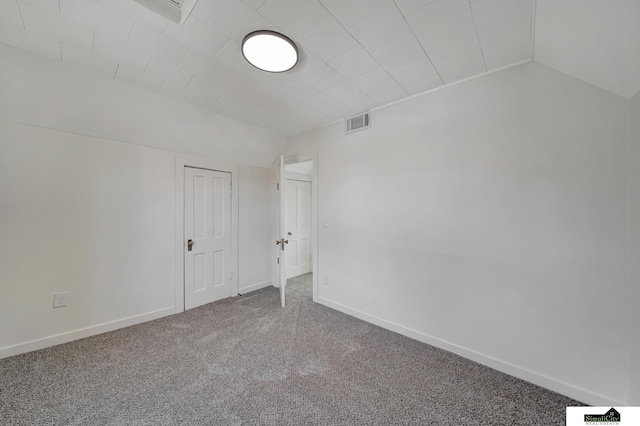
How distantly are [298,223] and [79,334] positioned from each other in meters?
3.29

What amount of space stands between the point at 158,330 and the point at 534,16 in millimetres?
4178

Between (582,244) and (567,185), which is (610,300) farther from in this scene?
(567,185)

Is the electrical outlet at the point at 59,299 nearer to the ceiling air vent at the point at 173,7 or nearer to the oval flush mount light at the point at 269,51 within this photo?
the ceiling air vent at the point at 173,7

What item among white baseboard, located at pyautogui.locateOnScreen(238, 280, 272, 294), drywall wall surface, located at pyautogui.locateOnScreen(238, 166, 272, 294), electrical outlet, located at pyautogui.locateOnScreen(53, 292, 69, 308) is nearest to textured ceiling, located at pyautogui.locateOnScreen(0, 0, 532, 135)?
drywall wall surface, located at pyautogui.locateOnScreen(238, 166, 272, 294)

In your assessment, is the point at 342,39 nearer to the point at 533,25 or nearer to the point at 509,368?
the point at 533,25

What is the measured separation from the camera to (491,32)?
5.08 ft

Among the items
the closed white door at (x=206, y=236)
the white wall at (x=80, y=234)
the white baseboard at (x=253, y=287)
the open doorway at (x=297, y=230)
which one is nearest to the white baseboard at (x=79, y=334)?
the white wall at (x=80, y=234)

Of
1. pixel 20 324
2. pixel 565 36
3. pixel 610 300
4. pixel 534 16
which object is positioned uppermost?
pixel 534 16

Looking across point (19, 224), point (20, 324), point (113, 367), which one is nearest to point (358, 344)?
point (113, 367)

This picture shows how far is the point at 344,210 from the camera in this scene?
120 inches

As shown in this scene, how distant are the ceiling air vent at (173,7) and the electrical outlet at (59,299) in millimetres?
2742

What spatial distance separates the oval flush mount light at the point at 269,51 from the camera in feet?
5.21

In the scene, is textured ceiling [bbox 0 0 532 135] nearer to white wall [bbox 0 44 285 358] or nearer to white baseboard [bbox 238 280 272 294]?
white wall [bbox 0 44 285 358]

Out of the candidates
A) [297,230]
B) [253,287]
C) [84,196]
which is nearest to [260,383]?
[253,287]
